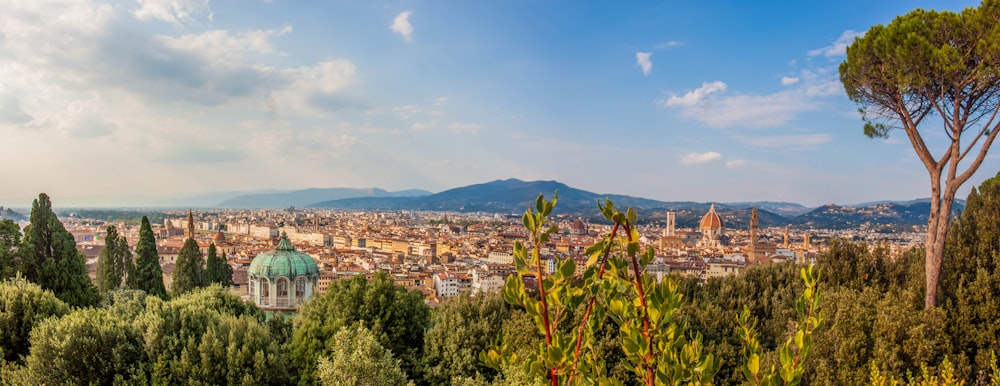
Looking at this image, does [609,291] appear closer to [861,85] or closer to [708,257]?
[861,85]

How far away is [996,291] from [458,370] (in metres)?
8.53

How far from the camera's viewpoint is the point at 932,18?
8523 mm

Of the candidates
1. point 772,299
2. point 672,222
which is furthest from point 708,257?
point 772,299

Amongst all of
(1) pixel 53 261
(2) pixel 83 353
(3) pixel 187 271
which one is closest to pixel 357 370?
(2) pixel 83 353

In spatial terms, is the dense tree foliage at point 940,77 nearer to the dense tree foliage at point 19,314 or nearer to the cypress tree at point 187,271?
the dense tree foliage at point 19,314

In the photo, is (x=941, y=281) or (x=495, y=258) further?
(x=495, y=258)

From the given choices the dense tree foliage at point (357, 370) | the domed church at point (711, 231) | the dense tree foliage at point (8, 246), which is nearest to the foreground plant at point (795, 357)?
the dense tree foliage at point (357, 370)

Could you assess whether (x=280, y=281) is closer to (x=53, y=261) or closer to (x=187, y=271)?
(x=187, y=271)

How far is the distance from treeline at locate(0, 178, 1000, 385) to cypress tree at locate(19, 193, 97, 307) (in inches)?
143

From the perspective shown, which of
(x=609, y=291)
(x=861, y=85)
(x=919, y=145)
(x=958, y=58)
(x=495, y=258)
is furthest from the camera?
(x=495, y=258)

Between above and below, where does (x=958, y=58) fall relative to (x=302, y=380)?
above

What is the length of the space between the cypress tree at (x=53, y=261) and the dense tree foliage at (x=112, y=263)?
8.87 metres

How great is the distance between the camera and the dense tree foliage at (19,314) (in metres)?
8.96

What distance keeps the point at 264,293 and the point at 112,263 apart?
7.42m
